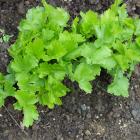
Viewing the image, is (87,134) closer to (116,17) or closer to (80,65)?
(80,65)

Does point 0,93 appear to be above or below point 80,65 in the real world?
below

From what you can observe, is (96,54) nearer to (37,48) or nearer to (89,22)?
(89,22)

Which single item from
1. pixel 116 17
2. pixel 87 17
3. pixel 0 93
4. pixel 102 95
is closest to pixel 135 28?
pixel 116 17

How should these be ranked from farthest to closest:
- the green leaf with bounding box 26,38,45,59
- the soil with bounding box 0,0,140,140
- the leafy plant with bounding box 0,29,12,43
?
the leafy plant with bounding box 0,29,12,43
the soil with bounding box 0,0,140,140
the green leaf with bounding box 26,38,45,59

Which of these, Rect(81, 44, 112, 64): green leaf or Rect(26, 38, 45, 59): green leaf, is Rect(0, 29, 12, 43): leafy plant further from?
Rect(81, 44, 112, 64): green leaf

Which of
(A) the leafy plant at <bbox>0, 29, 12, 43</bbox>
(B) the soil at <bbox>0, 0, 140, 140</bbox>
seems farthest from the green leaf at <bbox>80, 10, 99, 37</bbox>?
(A) the leafy plant at <bbox>0, 29, 12, 43</bbox>

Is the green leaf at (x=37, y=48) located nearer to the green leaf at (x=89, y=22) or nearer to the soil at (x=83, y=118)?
the green leaf at (x=89, y=22)

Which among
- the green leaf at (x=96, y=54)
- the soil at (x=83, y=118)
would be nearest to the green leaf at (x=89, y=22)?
the green leaf at (x=96, y=54)

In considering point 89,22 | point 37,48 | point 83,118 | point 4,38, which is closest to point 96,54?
point 89,22
